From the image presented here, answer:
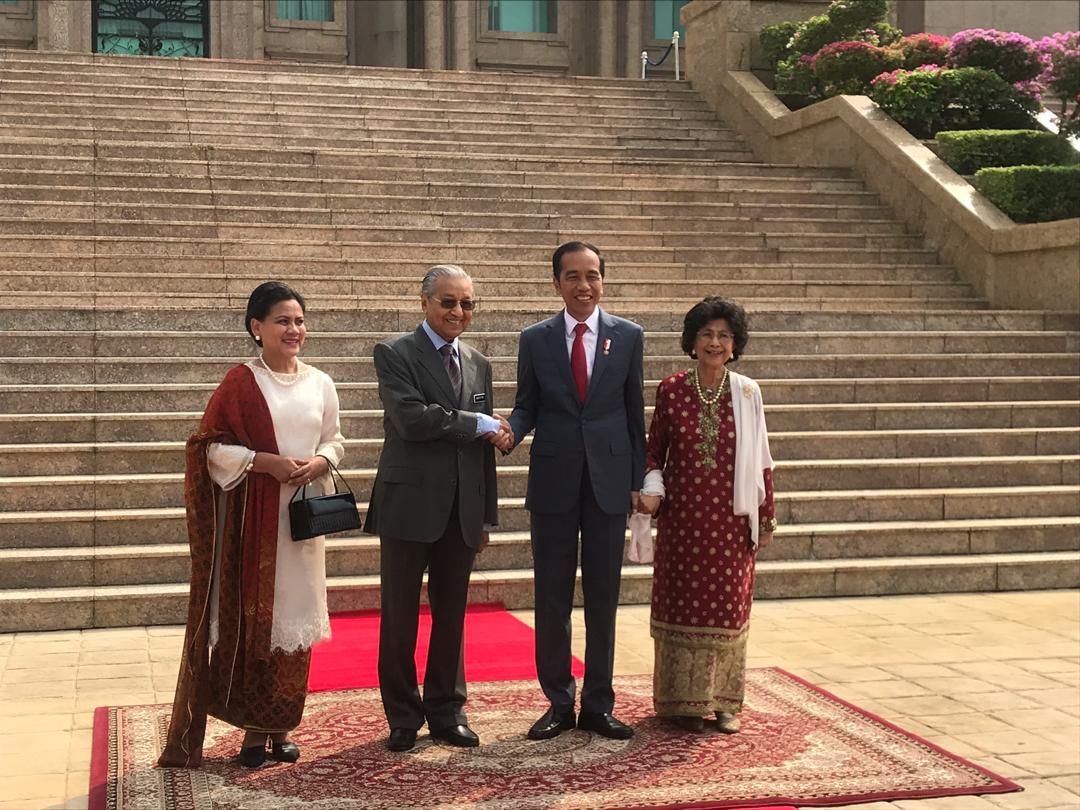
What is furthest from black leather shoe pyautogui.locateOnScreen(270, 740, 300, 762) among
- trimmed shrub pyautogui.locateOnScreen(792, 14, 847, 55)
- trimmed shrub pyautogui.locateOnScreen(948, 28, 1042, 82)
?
trimmed shrub pyautogui.locateOnScreen(792, 14, 847, 55)

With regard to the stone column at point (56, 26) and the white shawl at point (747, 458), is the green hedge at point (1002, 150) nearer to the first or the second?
the white shawl at point (747, 458)

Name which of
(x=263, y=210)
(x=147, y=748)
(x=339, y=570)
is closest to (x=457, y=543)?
(x=147, y=748)

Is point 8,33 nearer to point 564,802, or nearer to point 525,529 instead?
point 525,529

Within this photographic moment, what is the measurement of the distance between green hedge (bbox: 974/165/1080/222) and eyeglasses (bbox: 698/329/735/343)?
873 centimetres

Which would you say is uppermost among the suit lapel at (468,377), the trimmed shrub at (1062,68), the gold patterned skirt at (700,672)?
the trimmed shrub at (1062,68)

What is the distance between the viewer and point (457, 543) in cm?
611

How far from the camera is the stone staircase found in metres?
9.30

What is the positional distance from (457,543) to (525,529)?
345 centimetres

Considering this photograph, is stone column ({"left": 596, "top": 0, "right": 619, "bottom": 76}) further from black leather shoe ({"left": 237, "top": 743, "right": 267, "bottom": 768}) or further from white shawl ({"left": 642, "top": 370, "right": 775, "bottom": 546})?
black leather shoe ({"left": 237, "top": 743, "right": 267, "bottom": 768})

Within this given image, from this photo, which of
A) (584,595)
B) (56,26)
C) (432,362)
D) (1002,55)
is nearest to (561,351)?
(432,362)

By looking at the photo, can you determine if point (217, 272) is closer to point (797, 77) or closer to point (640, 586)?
point (640, 586)

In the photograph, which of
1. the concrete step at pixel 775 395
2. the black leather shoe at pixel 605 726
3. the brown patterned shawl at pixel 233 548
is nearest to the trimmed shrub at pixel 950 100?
the concrete step at pixel 775 395

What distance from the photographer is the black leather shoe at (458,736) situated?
5.99 m

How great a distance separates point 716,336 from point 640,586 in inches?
126
